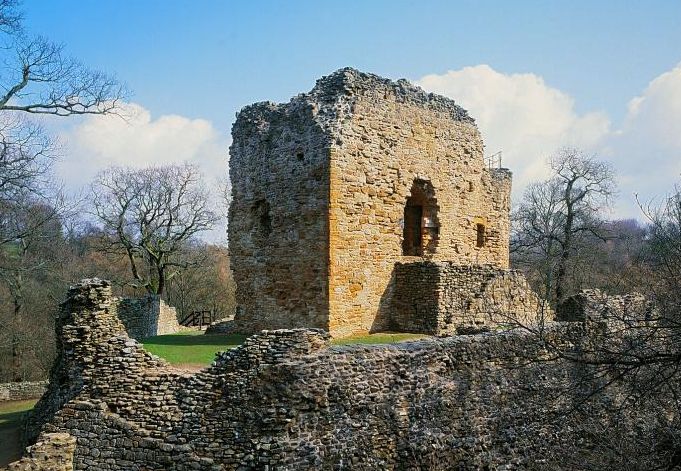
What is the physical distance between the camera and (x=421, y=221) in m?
14.8

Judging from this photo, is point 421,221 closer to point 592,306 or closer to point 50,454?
point 592,306

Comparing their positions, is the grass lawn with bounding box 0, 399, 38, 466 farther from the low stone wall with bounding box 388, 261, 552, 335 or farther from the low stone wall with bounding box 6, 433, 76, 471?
the low stone wall with bounding box 388, 261, 552, 335

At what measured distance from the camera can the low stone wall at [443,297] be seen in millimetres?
12898

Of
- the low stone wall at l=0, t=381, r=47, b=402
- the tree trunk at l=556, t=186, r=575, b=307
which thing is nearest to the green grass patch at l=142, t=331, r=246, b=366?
the low stone wall at l=0, t=381, r=47, b=402

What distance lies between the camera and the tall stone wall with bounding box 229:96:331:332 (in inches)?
485

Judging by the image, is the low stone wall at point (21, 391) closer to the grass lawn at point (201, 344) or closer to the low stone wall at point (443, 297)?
the grass lawn at point (201, 344)

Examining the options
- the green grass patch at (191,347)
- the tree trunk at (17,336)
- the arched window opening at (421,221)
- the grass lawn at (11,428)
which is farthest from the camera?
the tree trunk at (17,336)

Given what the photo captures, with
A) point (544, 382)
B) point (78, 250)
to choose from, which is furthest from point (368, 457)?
point (78, 250)

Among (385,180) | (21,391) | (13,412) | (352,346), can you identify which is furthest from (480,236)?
(21,391)

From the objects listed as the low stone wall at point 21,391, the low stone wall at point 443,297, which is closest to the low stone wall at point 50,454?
the low stone wall at point 443,297

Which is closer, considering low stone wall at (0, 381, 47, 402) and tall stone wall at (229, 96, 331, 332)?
tall stone wall at (229, 96, 331, 332)

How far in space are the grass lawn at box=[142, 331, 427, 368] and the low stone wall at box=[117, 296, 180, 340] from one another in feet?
12.2

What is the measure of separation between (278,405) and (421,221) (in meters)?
8.04

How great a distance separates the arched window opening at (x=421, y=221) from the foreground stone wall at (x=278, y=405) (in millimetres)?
5221
